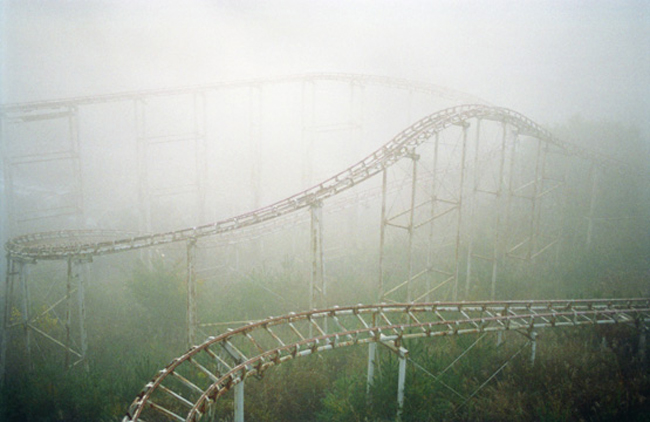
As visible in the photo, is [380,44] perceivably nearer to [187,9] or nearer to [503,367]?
[187,9]

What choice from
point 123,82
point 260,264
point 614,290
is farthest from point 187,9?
point 614,290

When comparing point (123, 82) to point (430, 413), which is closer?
point (430, 413)

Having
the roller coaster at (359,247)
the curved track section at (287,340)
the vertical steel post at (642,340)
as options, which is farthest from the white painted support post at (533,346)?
the vertical steel post at (642,340)

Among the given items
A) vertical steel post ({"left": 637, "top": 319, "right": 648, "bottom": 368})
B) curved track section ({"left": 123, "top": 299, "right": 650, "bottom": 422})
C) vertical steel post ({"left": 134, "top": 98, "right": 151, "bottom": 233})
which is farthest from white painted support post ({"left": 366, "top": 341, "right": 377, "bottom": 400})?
vertical steel post ({"left": 134, "top": 98, "right": 151, "bottom": 233})

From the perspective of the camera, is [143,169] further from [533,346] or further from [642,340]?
[642,340]

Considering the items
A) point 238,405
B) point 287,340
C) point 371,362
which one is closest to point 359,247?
point 287,340

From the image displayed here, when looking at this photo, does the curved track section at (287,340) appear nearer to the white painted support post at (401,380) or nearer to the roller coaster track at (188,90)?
the white painted support post at (401,380)
